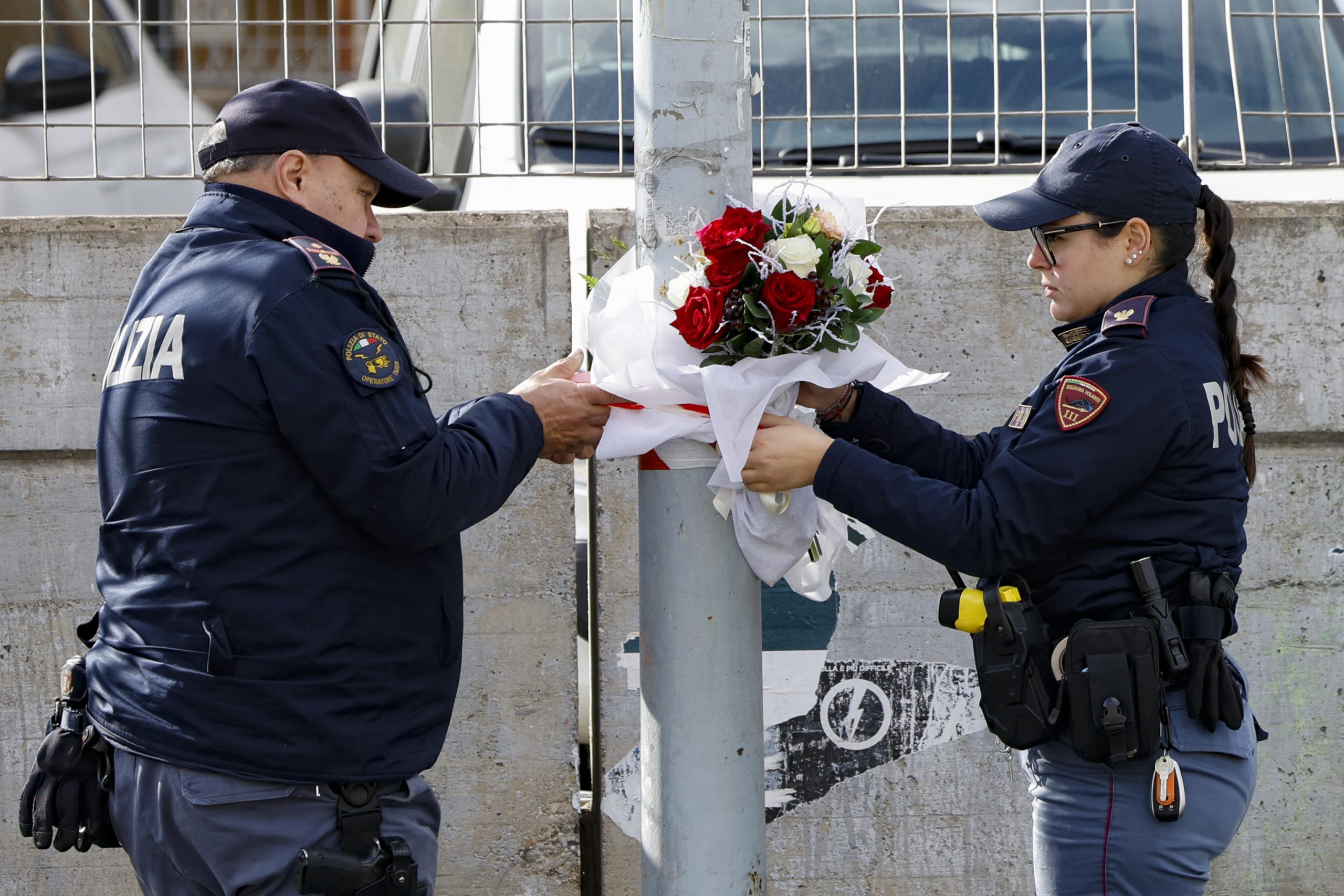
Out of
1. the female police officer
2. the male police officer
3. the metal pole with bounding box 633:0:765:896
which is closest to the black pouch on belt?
the female police officer

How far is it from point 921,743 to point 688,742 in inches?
61.2

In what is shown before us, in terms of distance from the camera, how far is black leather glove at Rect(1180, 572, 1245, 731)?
89.2 inches

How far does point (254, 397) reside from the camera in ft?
6.93

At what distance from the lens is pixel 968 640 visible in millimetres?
3723

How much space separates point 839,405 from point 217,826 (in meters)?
1.42

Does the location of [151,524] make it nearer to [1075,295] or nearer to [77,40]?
[1075,295]

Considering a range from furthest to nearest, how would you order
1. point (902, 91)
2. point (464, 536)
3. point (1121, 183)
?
A: 1. point (902, 91)
2. point (464, 536)
3. point (1121, 183)

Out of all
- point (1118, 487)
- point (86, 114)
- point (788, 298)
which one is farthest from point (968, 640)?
point (86, 114)

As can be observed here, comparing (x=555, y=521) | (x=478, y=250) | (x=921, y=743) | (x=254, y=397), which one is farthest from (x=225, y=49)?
(x=921, y=743)

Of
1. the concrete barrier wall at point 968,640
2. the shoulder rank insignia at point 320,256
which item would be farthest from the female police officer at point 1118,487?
the concrete barrier wall at point 968,640

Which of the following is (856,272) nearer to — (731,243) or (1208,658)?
(731,243)

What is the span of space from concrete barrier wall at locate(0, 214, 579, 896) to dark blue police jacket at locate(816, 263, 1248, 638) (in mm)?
1535

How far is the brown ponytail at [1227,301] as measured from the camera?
2451mm

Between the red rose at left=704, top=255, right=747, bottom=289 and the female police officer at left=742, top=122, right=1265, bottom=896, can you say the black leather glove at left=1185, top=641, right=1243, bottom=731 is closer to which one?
the female police officer at left=742, top=122, right=1265, bottom=896
